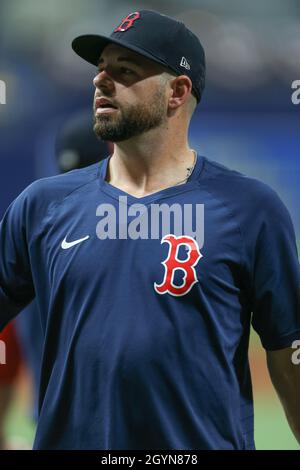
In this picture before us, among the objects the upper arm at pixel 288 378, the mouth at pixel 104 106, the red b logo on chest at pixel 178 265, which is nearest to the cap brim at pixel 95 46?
the mouth at pixel 104 106

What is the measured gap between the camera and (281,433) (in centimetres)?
264

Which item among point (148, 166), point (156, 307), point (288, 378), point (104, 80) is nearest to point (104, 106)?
point (104, 80)

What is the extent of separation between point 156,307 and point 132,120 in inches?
15.5

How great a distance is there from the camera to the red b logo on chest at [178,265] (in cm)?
157

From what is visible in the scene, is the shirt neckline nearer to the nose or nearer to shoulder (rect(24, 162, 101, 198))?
shoulder (rect(24, 162, 101, 198))

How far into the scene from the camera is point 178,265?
1.59m

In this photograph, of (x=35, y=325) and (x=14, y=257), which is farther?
(x=35, y=325)

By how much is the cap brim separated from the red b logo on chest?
1.25 feet

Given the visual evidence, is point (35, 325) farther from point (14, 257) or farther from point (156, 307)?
point (156, 307)

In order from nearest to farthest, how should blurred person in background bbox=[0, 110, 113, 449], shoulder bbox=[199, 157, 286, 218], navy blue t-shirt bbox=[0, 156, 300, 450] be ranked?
navy blue t-shirt bbox=[0, 156, 300, 450] → shoulder bbox=[199, 157, 286, 218] → blurred person in background bbox=[0, 110, 113, 449]

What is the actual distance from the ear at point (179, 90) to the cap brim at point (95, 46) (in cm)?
5

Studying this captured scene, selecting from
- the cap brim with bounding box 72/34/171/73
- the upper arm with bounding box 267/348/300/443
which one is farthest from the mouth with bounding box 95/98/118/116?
the upper arm with bounding box 267/348/300/443

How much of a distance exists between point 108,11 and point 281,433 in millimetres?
1668

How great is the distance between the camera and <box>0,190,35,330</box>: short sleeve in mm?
1725
